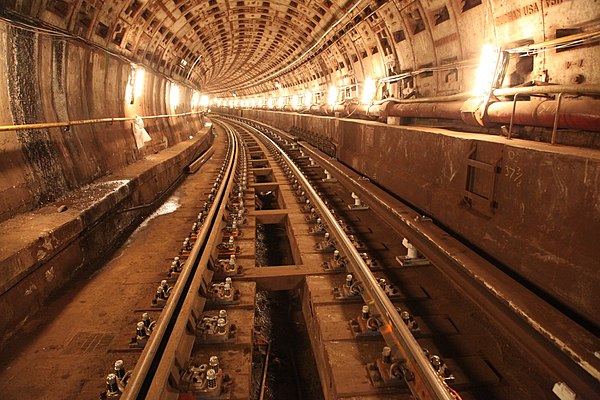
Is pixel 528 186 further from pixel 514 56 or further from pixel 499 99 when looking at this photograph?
pixel 514 56

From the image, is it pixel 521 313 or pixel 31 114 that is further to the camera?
pixel 31 114

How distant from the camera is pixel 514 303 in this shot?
2.97m

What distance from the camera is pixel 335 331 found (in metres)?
3.17

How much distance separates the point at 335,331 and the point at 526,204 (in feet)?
7.42

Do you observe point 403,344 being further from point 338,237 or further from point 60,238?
point 60,238

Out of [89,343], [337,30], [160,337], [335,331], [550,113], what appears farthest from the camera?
[337,30]

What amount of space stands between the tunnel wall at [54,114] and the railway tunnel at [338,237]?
38mm

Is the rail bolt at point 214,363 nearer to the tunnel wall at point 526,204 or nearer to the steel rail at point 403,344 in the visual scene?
the steel rail at point 403,344

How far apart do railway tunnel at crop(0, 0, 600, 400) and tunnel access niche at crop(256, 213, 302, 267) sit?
7 centimetres

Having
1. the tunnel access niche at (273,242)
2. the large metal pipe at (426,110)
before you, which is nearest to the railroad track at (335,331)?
the tunnel access niche at (273,242)

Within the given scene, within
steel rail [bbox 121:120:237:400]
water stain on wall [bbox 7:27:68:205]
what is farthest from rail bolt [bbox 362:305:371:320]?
water stain on wall [bbox 7:27:68:205]

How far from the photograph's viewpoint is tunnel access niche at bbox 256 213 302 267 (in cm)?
646

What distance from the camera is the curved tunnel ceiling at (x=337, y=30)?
195 inches

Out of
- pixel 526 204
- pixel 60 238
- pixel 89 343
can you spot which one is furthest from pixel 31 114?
pixel 526 204
